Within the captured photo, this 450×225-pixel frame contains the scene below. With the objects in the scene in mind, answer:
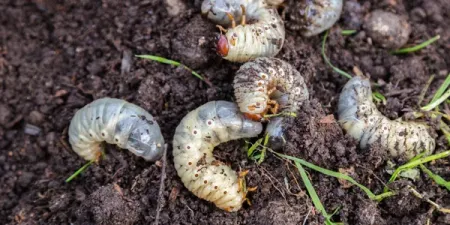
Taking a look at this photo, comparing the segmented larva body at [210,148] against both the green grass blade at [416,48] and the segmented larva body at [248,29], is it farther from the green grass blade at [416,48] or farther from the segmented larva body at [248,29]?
the green grass blade at [416,48]

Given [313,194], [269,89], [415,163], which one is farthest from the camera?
[269,89]

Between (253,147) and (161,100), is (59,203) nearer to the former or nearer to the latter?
(161,100)

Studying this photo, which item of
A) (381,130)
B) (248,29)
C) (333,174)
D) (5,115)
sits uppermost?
(248,29)

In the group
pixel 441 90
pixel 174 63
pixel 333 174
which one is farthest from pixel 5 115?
pixel 441 90

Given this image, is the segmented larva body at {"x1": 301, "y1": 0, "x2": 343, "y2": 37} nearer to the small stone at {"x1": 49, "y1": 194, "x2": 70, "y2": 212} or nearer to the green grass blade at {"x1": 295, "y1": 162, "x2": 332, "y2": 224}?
the green grass blade at {"x1": 295, "y1": 162, "x2": 332, "y2": 224}

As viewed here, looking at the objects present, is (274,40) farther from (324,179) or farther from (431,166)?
(431,166)

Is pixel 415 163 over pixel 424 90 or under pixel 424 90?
under

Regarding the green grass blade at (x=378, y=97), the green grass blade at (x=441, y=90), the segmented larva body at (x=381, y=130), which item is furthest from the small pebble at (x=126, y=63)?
the green grass blade at (x=441, y=90)
